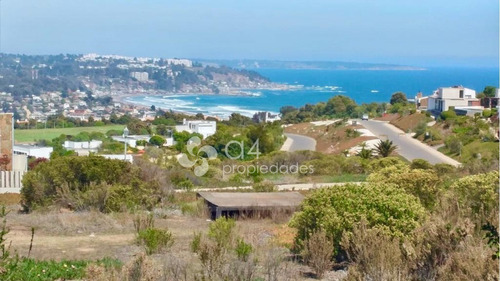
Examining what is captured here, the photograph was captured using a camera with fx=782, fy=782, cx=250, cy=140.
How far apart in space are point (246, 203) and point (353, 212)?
424 cm

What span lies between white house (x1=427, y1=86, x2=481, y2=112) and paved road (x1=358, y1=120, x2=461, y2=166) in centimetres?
323

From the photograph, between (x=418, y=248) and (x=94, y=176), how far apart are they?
7.91m

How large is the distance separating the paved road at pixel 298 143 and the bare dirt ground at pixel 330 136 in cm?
35

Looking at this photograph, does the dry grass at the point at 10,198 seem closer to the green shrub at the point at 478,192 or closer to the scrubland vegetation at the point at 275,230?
the scrubland vegetation at the point at 275,230

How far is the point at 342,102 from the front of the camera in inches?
2466

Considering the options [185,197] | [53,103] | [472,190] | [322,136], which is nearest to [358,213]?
[472,190]

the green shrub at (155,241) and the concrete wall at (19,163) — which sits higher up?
the green shrub at (155,241)

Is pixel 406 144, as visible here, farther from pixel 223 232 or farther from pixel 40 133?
pixel 40 133

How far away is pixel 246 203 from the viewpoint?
13.1 metres

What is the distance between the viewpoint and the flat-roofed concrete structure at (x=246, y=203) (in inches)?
498

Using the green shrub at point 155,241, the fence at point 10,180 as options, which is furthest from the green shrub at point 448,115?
the green shrub at point 155,241

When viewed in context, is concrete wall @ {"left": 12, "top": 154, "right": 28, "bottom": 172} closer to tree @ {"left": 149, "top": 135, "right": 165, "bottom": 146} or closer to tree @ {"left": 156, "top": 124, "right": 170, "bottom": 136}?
tree @ {"left": 149, "top": 135, "right": 165, "bottom": 146}

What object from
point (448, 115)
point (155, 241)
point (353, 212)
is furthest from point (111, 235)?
point (448, 115)

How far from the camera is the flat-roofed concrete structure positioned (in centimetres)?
1264
